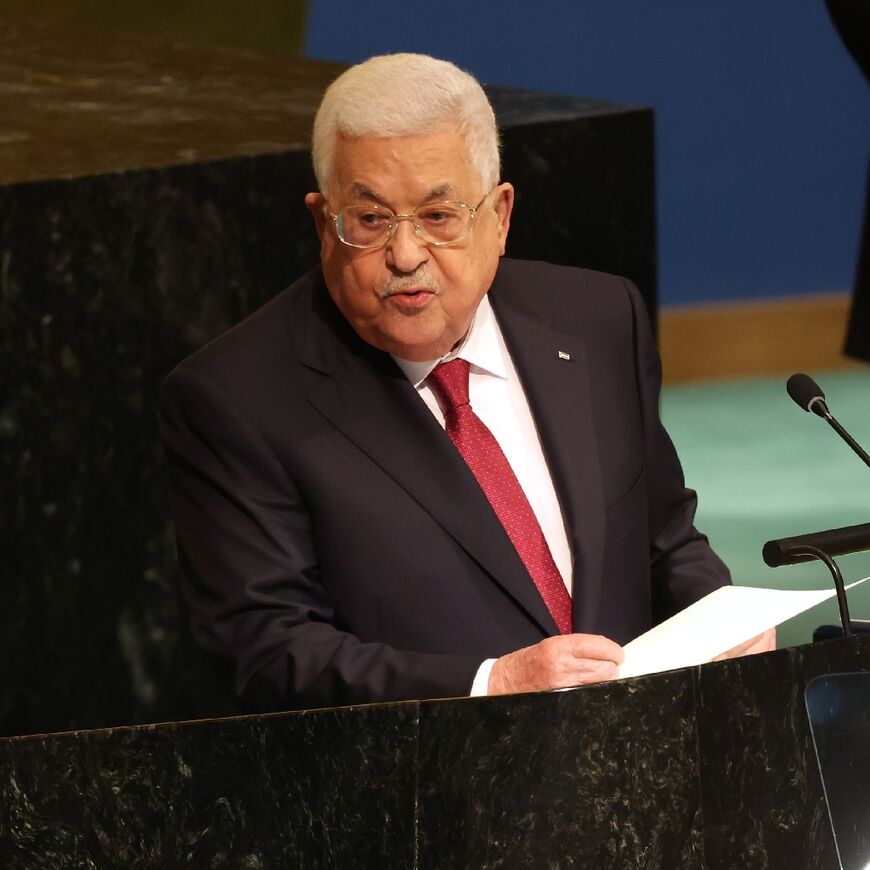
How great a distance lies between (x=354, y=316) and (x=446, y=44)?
4.73 metres

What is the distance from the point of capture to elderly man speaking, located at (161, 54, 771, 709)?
86.0 inches

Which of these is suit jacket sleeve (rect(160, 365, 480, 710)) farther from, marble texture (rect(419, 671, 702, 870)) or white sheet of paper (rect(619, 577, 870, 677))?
marble texture (rect(419, 671, 702, 870))

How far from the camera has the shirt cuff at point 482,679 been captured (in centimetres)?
202

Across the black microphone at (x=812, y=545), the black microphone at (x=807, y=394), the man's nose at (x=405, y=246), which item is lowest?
the black microphone at (x=812, y=545)

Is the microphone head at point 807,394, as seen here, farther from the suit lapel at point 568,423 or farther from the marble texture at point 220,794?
the marble texture at point 220,794

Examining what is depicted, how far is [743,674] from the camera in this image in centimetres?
168

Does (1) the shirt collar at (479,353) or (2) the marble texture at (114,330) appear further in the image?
(2) the marble texture at (114,330)

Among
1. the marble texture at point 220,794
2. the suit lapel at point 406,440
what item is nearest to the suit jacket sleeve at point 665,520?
the suit lapel at point 406,440

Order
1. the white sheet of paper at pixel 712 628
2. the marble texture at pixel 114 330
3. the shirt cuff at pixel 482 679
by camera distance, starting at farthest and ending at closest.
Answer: the marble texture at pixel 114 330, the shirt cuff at pixel 482 679, the white sheet of paper at pixel 712 628

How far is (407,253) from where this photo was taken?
2184mm

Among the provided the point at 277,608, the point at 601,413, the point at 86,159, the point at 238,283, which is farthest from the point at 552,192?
the point at 277,608

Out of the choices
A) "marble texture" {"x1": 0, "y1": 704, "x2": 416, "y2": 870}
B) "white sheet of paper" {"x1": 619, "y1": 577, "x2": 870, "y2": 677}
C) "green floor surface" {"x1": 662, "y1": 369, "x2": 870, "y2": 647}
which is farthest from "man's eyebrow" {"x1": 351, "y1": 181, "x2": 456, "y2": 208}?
"green floor surface" {"x1": 662, "y1": 369, "x2": 870, "y2": 647}

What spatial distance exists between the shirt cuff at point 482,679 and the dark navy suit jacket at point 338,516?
140 mm

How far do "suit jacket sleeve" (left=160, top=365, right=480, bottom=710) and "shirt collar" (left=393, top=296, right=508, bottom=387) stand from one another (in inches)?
8.2
